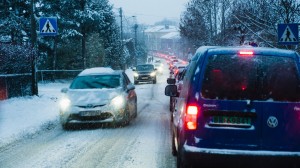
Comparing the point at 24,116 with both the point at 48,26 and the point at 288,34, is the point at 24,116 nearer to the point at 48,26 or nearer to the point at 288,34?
the point at 48,26

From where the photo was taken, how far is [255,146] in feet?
17.6

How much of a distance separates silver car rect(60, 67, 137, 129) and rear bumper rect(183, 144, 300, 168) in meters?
6.42

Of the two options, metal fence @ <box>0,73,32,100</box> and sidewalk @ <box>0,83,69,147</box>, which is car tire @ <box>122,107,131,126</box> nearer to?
sidewalk @ <box>0,83,69,147</box>

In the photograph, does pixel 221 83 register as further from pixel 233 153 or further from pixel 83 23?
pixel 83 23

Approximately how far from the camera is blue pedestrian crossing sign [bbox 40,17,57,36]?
17.6 m

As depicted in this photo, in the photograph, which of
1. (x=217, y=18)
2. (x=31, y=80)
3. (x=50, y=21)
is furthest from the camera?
(x=217, y=18)

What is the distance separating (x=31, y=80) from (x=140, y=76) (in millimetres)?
16949

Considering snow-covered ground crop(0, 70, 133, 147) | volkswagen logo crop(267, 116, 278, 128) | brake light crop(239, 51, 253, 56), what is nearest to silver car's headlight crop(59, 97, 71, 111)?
snow-covered ground crop(0, 70, 133, 147)

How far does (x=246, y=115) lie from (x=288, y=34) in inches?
470

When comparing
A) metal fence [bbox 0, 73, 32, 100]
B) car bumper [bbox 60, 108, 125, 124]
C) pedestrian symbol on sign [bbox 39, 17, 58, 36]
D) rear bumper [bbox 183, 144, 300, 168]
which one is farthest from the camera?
metal fence [bbox 0, 73, 32, 100]

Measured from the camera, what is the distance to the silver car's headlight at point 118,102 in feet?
38.8

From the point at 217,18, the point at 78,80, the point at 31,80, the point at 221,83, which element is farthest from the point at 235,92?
the point at 217,18

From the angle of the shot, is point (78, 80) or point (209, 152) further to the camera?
point (78, 80)

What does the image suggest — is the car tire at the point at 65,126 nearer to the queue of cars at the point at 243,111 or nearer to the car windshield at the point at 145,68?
the queue of cars at the point at 243,111
